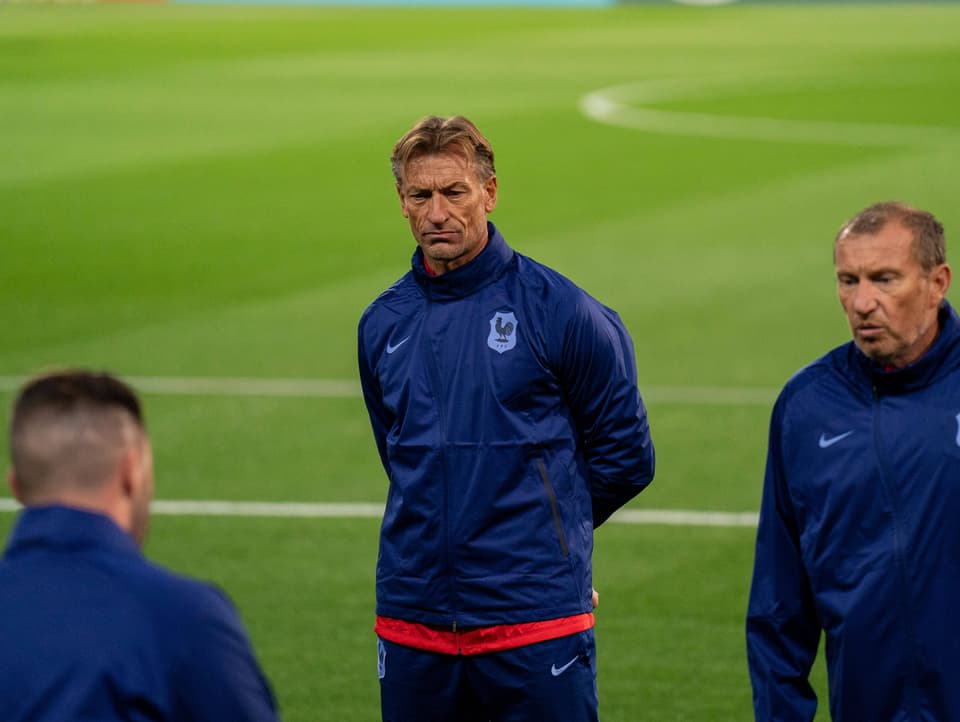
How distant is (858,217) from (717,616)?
4386 millimetres

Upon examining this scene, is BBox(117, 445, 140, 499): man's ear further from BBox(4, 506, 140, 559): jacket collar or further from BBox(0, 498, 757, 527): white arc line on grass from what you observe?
BBox(0, 498, 757, 527): white arc line on grass

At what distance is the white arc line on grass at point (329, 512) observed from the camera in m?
10.6

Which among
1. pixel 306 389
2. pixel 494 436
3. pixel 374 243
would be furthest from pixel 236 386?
pixel 494 436

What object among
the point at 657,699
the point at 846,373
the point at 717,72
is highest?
the point at 717,72

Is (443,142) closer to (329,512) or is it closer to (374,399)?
(374,399)

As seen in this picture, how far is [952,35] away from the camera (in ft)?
170

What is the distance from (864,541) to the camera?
4.83 m

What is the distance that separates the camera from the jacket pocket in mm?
5504

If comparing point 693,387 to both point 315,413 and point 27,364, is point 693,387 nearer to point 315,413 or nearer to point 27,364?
point 315,413

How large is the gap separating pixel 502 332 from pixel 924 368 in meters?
1.26

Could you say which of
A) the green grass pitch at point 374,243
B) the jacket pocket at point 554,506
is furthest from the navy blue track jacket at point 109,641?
the green grass pitch at point 374,243

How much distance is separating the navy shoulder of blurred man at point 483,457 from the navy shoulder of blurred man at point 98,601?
2.08m

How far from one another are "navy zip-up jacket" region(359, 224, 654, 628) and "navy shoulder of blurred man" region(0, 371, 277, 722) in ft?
6.81

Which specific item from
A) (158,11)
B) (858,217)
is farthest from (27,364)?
(158,11)
